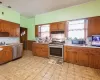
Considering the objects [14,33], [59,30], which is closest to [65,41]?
[59,30]

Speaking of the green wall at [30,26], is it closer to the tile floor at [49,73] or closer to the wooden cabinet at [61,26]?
the wooden cabinet at [61,26]

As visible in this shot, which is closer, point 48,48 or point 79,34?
point 79,34

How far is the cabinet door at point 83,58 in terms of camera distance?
11.0 ft

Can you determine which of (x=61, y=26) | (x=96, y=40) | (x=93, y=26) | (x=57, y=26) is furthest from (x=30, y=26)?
(x=96, y=40)

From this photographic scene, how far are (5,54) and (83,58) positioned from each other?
3.75 meters

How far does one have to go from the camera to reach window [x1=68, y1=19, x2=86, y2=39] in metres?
4.14

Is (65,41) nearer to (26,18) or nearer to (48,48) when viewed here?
(48,48)

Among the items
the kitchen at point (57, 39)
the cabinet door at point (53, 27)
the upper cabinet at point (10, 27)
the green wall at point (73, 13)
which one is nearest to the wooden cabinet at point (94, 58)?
the kitchen at point (57, 39)

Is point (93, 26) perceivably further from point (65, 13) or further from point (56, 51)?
point (56, 51)

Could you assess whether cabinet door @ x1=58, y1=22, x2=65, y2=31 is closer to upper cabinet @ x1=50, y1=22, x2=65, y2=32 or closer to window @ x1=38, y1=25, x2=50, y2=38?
upper cabinet @ x1=50, y1=22, x2=65, y2=32

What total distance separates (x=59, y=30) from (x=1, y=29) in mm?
3263

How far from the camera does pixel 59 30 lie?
4.70 meters

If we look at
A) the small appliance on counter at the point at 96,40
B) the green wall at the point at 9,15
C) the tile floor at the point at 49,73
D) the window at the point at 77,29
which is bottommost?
the tile floor at the point at 49,73

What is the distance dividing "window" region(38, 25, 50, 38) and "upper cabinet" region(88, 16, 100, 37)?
2671 millimetres
